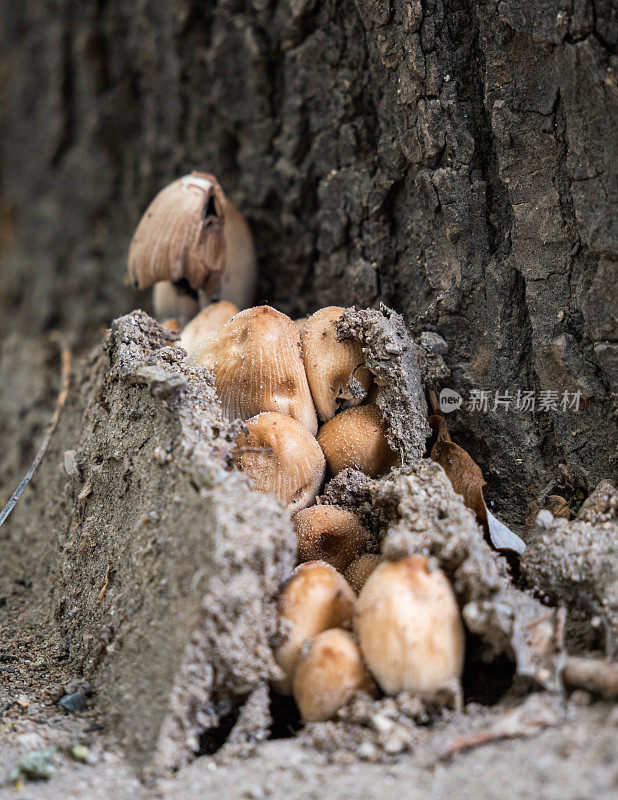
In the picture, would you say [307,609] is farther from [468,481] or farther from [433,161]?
[433,161]

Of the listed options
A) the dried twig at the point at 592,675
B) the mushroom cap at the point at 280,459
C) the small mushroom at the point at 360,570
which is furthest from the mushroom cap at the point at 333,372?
the dried twig at the point at 592,675

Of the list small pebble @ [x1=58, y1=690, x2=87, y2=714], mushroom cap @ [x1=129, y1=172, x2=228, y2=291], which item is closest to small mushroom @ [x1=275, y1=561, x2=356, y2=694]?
small pebble @ [x1=58, y1=690, x2=87, y2=714]

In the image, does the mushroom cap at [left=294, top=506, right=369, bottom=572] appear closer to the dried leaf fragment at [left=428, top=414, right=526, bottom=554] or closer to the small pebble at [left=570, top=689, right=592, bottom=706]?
the dried leaf fragment at [left=428, top=414, right=526, bottom=554]

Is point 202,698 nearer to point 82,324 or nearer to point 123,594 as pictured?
point 123,594

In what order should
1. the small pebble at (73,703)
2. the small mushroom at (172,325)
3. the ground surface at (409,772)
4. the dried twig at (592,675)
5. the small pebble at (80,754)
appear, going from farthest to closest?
the small mushroom at (172,325) < the small pebble at (73,703) < the small pebble at (80,754) < the dried twig at (592,675) < the ground surface at (409,772)

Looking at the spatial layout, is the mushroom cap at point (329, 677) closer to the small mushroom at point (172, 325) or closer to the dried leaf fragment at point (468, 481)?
the dried leaf fragment at point (468, 481)

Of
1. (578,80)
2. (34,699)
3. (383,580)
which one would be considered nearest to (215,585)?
(383,580)
